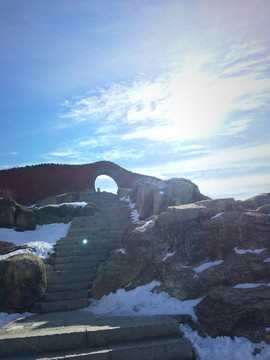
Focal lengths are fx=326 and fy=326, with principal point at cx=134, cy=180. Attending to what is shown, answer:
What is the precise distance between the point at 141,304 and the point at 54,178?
22.8 meters

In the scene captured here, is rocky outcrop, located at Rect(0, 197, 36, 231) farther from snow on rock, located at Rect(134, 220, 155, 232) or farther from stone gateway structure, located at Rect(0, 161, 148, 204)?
stone gateway structure, located at Rect(0, 161, 148, 204)

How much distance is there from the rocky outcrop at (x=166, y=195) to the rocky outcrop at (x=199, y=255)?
333cm

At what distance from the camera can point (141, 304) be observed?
21.6 ft

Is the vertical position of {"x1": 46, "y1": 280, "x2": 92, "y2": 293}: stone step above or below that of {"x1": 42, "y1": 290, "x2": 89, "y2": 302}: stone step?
above

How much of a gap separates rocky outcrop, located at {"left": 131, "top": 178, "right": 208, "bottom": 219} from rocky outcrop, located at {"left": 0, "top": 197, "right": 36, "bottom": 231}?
444 cm

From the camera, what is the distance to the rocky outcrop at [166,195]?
11.9 m

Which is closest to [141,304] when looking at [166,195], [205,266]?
[205,266]

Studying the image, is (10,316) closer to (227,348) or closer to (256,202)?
(227,348)

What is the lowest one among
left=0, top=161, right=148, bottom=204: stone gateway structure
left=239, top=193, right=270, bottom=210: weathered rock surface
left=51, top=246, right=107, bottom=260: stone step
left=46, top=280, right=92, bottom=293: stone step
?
left=46, top=280, right=92, bottom=293: stone step

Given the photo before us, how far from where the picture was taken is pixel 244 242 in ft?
22.2

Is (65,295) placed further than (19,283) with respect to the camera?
Yes

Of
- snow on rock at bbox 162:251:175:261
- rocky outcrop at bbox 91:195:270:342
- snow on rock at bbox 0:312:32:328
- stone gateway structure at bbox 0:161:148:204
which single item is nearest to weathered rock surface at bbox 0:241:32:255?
snow on rock at bbox 0:312:32:328

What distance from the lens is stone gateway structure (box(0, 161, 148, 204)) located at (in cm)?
2639

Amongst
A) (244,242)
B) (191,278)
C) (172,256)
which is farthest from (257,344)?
(172,256)
